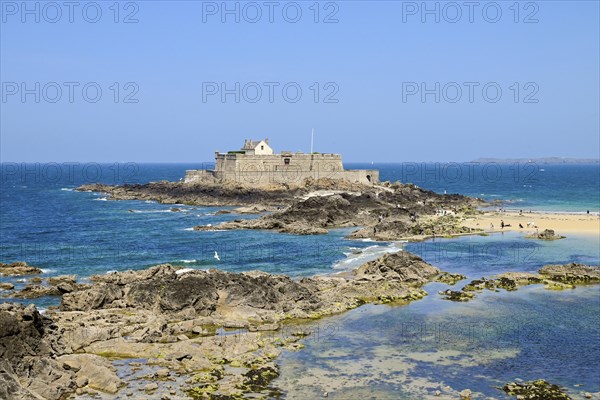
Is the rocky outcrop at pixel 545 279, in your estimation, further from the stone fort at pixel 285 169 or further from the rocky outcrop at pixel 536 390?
the stone fort at pixel 285 169

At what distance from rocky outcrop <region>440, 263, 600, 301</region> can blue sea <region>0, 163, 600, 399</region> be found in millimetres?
1042

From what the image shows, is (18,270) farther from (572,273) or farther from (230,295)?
(572,273)

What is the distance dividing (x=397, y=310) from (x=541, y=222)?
39.8m

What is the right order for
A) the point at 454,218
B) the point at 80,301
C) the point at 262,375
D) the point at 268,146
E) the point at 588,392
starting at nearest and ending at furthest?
the point at 588,392
the point at 262,375
the point at 80,301
the point at 454,218
the point at 268,146

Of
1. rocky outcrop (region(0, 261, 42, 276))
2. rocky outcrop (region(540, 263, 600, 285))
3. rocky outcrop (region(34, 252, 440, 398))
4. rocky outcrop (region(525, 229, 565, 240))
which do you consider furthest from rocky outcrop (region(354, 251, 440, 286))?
rocky outcrop (region(0, 261, 42, 276))

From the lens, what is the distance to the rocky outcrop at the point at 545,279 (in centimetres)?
3519

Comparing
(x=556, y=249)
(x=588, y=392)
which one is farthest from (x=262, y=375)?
(x=556, y=249)

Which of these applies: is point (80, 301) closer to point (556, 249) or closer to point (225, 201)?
point (556, 249)

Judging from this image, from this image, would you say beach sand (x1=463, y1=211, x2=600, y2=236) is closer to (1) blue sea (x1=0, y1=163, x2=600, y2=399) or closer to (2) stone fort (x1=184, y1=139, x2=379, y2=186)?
(1) blue sea (x1=0, y1=163, x2=600, y2=399)

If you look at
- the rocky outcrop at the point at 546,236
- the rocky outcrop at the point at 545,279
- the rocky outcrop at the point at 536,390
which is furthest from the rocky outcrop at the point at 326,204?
the rocky outcrop at the point at 536,390

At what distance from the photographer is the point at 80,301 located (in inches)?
1156

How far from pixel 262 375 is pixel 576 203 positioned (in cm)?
8152

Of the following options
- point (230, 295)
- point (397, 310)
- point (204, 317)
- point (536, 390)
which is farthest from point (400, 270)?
point (536, 390)

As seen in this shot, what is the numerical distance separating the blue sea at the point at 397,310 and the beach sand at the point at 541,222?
451cm
